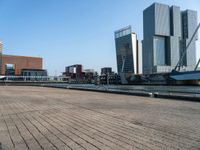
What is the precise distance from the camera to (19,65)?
11188 cm

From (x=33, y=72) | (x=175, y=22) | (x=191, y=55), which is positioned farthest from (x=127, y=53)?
(x=33, y=72)

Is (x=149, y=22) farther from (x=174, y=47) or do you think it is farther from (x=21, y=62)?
(x=21, y=62)

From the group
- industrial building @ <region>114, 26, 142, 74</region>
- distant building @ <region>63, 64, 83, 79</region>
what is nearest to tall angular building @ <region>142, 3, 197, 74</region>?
industrial building @ <region>114, 26, 142, 74</region>

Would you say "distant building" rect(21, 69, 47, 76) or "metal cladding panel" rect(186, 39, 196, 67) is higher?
"metal cladding panel" rect(186, 39, 196, 67)

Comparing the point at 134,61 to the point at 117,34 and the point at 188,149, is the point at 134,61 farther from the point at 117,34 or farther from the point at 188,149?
the point at 188,149

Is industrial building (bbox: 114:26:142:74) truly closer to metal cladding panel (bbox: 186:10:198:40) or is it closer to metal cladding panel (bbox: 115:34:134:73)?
metal cladding panel (bbox: 115:34:134:73)

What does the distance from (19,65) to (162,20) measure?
85032 millimetres

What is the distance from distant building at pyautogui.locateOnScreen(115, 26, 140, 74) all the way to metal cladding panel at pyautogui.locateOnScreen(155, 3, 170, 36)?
14.2 m

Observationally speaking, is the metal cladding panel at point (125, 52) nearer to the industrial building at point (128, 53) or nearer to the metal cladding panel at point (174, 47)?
the industrial building at point (128, 53)

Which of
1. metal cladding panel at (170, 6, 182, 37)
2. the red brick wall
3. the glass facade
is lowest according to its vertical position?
the red brick wall

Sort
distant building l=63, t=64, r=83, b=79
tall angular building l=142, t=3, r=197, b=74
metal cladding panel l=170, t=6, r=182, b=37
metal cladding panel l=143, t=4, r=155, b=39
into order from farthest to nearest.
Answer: distant building l=63, t=64, r=83, b=79, metal cladding panel l=170, t=6, r=182, b=37, metal cladding panel l=143, t=4, r=155, b=39, tall angular building l=142, t=3, r=197, b=74

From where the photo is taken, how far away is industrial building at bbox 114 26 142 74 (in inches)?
4284

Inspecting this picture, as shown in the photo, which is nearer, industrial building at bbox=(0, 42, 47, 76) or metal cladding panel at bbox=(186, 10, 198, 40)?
industrial building at bbox=(0, 42, 47, 76)

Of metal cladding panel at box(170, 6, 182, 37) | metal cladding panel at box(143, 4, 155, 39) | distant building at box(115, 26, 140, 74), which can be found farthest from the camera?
metal cladding panel at box(170, 6, 182, 37)
